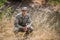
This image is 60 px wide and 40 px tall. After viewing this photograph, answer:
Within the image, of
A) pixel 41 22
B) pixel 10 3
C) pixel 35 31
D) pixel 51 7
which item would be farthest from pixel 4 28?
pixel 51 7

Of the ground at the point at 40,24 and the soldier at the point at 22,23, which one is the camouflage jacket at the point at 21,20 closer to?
the soldier at the point at 22,23

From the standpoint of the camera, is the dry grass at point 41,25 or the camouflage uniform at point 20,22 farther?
the dry grass at point 41,25

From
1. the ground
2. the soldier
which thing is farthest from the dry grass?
the soldier

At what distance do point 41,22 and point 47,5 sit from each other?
196 cm

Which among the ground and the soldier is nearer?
the soldier

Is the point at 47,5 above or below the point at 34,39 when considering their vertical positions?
above

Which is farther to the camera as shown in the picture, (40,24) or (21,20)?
(40,24)

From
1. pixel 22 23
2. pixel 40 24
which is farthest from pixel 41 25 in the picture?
pixel 22 23

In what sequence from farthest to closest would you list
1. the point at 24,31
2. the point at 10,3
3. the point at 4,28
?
the point at 10,3, the point at 4,28, the point at 24,31

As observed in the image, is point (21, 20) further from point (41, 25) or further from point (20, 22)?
point (41, 25)

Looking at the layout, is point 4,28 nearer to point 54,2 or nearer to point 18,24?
point 18,24

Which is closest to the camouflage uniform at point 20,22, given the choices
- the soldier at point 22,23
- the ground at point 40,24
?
the soldier at point 22,23

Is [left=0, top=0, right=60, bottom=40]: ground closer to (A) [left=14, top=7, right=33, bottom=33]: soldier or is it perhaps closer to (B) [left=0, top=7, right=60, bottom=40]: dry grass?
(B) [left=0, top=7, right=60, bottom=40]: dry grass

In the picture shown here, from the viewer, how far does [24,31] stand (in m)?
6.33
